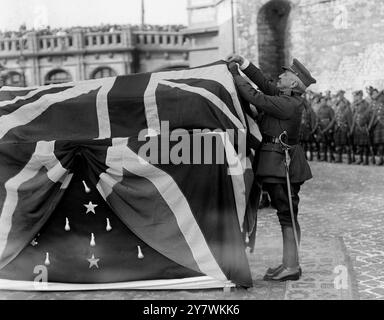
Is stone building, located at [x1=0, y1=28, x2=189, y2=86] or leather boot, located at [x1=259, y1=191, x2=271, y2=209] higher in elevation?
stone building, located at [x1=0, y1=28, x2=189, y2=86]

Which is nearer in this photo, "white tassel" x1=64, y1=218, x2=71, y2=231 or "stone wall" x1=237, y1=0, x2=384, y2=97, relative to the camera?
"white tassel" x1=64, y1=218, x2=71, y2=231

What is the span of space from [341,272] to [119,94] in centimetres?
246

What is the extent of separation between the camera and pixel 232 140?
199 inches

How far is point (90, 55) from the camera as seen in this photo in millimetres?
29984

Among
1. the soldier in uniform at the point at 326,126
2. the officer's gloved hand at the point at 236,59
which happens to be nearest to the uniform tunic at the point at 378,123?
the soldier in uniform at the point at 326,126

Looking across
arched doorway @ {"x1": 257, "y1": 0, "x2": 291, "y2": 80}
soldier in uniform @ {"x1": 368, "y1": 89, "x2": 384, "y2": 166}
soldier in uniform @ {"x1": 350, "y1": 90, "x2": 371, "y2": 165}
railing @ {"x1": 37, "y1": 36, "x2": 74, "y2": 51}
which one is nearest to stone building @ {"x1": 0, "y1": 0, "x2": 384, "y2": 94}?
arched doorway @ {"x1": 257, "y1": 0, "x2": 291, "y2": 80}

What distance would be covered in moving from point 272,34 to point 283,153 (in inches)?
703

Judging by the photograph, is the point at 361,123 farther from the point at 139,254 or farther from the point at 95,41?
the point at 95,41

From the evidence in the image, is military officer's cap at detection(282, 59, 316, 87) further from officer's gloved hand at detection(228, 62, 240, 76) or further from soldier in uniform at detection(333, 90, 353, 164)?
soldier in uniform at detection(333, 90, 353, 164)

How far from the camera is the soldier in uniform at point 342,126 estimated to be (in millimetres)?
14344

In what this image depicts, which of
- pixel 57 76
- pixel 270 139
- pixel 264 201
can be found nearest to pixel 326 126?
pixel 264 201

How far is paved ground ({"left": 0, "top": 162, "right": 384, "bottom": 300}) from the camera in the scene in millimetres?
4957
